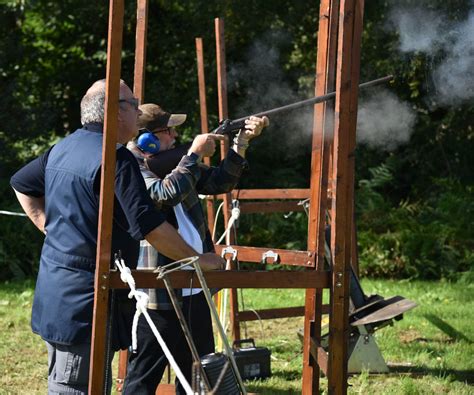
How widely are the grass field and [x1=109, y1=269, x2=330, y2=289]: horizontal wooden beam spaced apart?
5.84 ft

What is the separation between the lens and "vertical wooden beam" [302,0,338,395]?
427 cm

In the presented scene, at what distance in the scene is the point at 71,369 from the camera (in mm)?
3344

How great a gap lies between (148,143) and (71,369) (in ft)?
4.25

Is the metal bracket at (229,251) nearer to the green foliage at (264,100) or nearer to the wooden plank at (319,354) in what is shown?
the wooden plank at (319,354)

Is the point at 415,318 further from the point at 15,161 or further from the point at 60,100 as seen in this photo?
the point at 60,100

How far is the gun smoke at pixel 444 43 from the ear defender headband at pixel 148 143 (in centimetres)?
314

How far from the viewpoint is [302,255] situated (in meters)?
4.40

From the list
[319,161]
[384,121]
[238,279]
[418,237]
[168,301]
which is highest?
[384,121]

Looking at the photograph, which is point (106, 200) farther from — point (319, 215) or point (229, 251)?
point (229, 251)

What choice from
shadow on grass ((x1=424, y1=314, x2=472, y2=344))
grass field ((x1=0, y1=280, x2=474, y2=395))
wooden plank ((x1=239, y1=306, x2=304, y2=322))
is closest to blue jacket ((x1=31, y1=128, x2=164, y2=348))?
grass field ((x1=0, y1=280, x2=474, y2=395))

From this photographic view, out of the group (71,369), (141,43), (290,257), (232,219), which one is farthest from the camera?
(232,219)

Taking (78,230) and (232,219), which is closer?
(78,230)

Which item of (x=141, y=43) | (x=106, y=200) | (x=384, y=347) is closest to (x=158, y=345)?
(x=106, y=200)

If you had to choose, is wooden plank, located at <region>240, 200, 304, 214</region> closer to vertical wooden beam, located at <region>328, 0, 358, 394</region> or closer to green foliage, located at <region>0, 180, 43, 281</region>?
vertical wooden beam, located at <region>328, 0, 358, 394</region>
